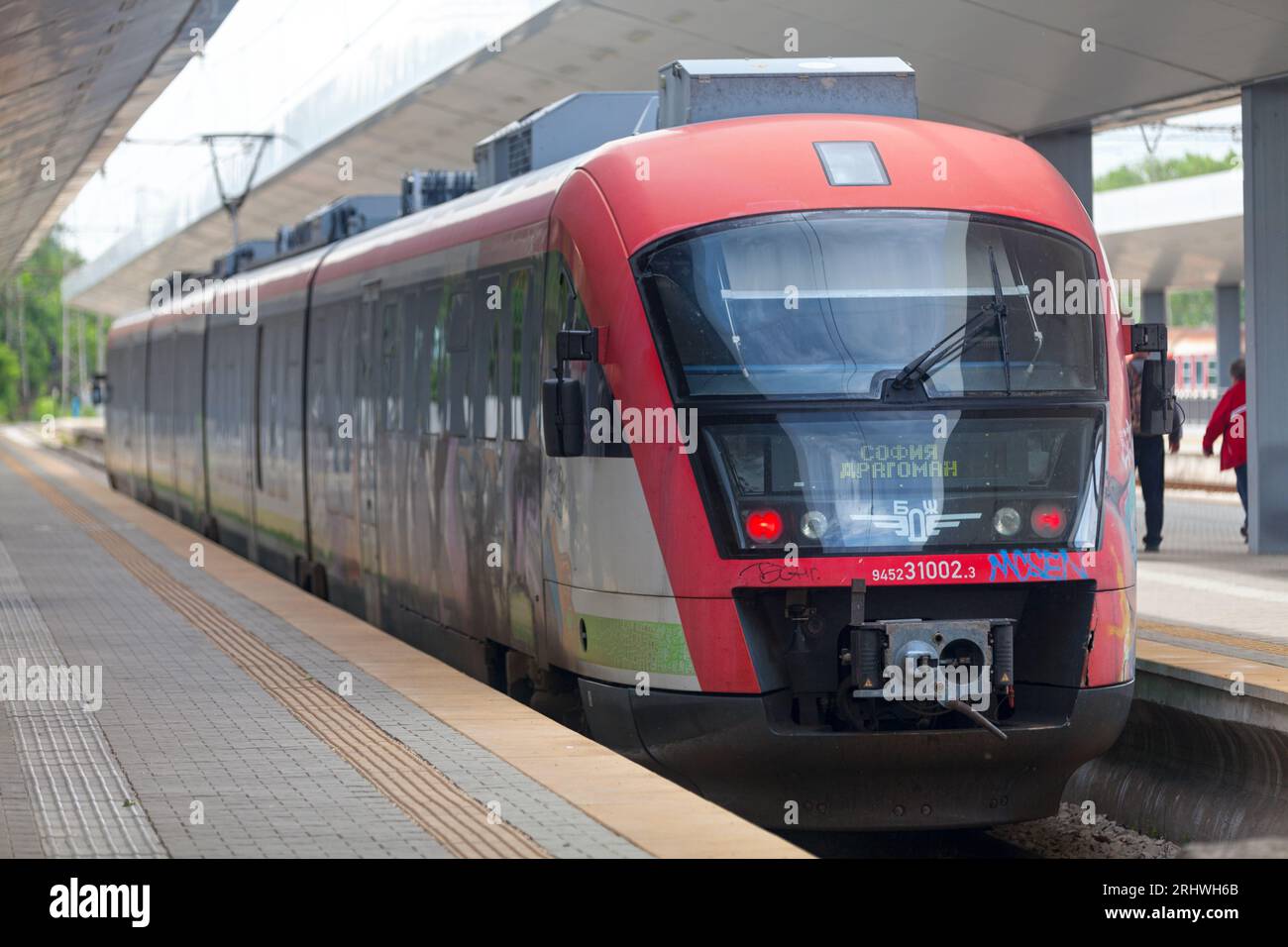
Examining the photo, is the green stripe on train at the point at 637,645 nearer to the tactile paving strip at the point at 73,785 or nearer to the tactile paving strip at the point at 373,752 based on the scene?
the tactile paving strip at the point at 373,752

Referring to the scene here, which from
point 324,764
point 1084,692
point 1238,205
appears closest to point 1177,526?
point 1084,692

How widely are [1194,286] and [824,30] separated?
47293 mm

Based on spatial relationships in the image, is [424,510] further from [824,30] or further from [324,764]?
[824,30]

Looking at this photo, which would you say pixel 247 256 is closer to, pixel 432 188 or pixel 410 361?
pixel 432 188

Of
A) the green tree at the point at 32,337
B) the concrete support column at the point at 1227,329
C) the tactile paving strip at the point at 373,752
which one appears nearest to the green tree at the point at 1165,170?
the green tree at the point at 32,337

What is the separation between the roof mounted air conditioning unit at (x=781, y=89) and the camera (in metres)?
10.9

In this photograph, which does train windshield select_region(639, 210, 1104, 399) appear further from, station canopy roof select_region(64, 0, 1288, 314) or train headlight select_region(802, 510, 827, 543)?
station canopy roof select_region(64, 0, 1288, 314)

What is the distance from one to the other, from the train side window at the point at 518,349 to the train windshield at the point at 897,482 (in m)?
2.15

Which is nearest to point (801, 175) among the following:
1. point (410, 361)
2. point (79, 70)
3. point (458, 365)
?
point (458, 365)

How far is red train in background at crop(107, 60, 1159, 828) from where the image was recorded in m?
8.99

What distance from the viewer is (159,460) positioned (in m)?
31.8

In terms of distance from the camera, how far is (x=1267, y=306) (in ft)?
61.0
